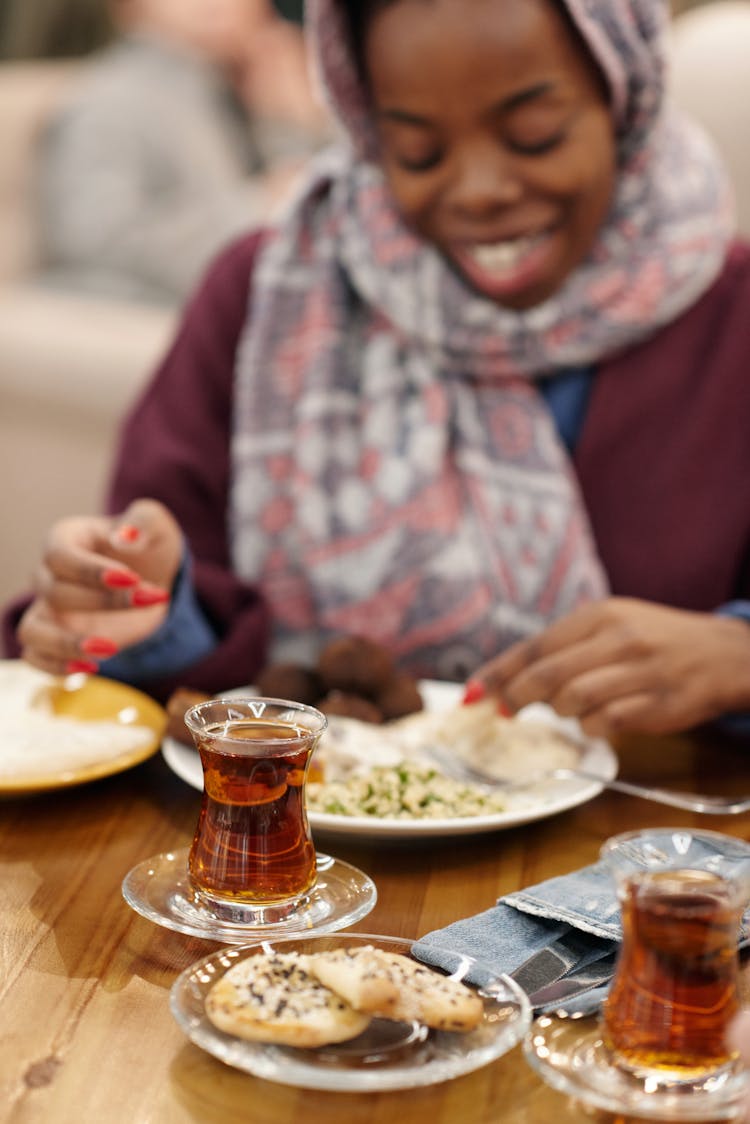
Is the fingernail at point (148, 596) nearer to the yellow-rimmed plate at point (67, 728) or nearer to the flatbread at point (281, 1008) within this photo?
the yellow-rimmed plate at point (67, 728)

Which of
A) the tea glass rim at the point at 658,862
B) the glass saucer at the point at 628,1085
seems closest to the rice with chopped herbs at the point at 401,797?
the tea glass rim at the point at 658,862

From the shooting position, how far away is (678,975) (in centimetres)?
79

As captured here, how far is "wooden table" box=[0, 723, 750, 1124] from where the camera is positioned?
31.4 inches

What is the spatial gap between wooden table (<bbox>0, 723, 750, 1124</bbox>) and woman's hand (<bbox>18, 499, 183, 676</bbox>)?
0.48ft

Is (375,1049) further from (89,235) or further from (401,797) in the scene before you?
(89,235)

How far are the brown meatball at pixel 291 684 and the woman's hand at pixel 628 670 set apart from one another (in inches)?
6.0

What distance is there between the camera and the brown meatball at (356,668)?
1.41 m

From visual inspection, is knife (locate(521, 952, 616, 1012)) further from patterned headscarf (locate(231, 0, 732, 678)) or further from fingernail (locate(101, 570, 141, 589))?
patterned headscarf (locate(231, 0, 732, 678))

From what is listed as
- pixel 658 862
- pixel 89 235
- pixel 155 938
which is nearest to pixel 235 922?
pixel 155 938

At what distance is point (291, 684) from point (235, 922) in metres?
0.44

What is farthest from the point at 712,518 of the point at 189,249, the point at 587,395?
the point at 189,249

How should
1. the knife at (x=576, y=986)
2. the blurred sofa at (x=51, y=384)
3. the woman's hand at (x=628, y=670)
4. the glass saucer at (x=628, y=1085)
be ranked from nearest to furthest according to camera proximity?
1. the glass saucer at (x=628, y=1085)
2. the knife at (x=576, y=986)
3. the woman's hand at (x=628, y=670)
4. the blurred sofa at (x=51, y=384)

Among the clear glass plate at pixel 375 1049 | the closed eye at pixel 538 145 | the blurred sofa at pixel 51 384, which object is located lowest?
the blurred sofa at pixel 51 384

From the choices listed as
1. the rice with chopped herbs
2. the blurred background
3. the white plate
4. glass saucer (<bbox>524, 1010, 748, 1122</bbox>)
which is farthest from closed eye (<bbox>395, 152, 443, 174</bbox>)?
the blurred background
